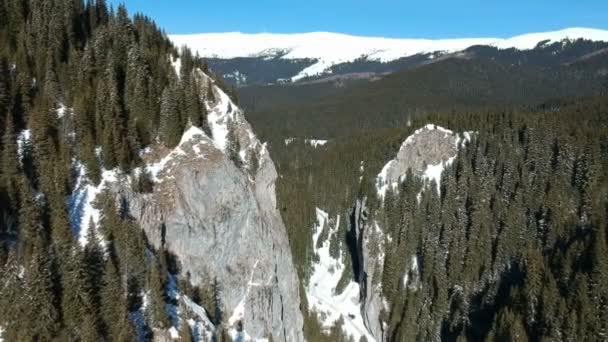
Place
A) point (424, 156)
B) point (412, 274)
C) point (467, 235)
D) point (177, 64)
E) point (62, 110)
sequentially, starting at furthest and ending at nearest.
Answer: point (424, 156) → point (467, 235) → point (412, 274) → point (177, 64) → point (62, 110)

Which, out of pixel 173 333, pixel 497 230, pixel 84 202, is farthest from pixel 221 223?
pixel 497 230

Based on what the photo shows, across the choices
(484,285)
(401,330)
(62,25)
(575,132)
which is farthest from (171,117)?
(575,132)

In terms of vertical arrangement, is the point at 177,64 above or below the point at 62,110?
above

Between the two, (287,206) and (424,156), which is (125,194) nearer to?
(287,206)

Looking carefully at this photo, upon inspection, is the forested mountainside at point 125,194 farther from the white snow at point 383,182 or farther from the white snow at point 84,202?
the white snow at point 383,182

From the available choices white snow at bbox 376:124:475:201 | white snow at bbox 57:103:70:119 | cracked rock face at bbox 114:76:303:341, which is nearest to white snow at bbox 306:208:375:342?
white snow at bbox 376:124:475:201

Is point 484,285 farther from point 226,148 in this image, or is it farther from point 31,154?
point 31,154

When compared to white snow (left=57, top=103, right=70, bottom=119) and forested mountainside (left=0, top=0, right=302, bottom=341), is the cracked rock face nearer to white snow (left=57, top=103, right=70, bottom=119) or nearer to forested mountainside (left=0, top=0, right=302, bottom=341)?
forested mountainside (left=0, top=0, right=302, bottom=341)
